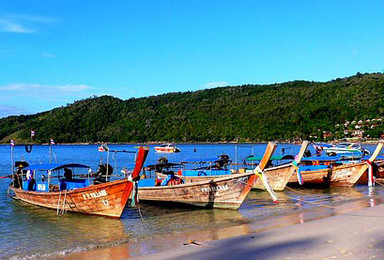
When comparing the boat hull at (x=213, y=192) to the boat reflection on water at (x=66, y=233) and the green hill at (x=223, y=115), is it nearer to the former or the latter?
the boat reflection on water at (x=66, y=233)

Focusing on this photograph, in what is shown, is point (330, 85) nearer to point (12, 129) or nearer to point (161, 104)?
point (161, 104)

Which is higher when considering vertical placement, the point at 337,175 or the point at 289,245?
the point at 337,175

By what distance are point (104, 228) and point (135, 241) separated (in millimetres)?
2590

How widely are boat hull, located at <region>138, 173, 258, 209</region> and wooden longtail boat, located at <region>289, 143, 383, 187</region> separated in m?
9.64

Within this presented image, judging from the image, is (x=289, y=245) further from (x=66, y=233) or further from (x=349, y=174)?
(x=349, y=174)

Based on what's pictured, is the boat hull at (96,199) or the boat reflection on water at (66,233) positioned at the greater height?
the boat hull at (96,199)

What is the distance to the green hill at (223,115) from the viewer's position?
11919cm

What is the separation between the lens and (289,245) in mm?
11219

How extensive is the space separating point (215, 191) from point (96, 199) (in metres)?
4.90

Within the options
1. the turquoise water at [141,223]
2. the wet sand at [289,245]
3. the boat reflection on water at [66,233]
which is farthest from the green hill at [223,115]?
the wet sand at [289,245]

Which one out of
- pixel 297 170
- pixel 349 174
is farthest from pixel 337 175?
pixel 297 170

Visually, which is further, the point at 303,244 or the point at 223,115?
the point at 223,115

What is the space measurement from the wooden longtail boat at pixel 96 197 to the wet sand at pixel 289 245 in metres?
3.21

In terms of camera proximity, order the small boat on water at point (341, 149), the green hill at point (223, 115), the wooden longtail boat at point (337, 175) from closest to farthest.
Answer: the wooden longtail boat at point (337, 175) → the small boat on water at point (341, 149) → the green hill at point (223, 115)
